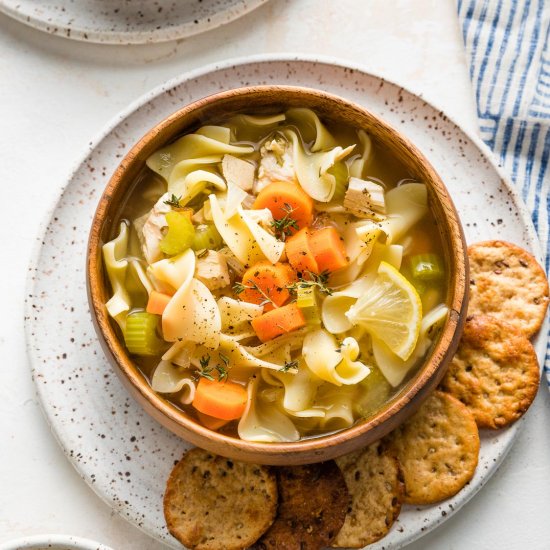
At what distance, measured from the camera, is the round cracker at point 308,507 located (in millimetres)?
4238

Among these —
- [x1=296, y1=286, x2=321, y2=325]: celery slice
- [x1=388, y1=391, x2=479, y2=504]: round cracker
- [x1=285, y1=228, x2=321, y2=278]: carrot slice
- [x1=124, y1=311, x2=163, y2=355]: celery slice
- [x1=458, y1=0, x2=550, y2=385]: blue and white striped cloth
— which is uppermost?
[x1=458, y1=0, x2=550, y2=385]: blue and white striped cloth

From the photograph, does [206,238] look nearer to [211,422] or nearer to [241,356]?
[241,356]

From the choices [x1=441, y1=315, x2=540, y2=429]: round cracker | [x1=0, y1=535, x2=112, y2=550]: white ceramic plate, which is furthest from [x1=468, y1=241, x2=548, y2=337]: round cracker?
[x1=0, y1=535, x2=112, y2=550]: white ceramic plate

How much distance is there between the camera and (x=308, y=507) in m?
4.29

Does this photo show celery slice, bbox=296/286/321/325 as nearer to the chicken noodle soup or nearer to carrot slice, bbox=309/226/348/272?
the chicken noodle soup

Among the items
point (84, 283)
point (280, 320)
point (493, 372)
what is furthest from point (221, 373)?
point (493, 372)

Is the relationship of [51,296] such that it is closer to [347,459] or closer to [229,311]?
[229,311]

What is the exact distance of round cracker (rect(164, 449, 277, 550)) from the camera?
426cm

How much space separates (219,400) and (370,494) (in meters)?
0.94

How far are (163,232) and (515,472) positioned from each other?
2200mm

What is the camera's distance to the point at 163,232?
418 cm

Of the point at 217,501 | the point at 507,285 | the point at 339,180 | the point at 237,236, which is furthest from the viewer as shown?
the point at 507,285

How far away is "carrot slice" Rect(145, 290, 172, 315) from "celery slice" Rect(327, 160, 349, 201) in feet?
3.12

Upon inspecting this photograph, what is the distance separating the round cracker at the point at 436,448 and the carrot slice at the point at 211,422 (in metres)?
0.90
